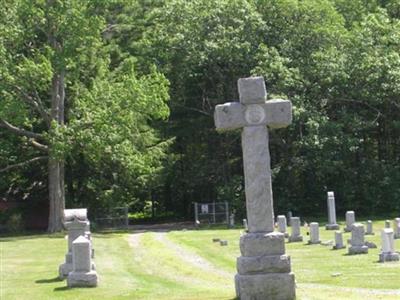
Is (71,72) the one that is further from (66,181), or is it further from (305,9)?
(305,9)

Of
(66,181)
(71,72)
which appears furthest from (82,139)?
(66,181)

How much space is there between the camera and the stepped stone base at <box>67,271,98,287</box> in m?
15.4

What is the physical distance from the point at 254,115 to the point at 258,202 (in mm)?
1367

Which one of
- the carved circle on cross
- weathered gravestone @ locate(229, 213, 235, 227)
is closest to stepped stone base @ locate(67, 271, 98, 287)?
the carved circle on cross

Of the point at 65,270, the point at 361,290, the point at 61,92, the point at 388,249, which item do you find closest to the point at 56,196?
the point at 61,92

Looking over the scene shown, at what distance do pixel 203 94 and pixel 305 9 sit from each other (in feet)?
27.2

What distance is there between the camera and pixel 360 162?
45.2 meters

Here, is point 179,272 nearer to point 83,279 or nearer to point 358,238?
point 83,279

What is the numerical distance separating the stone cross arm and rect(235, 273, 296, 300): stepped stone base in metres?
2.36

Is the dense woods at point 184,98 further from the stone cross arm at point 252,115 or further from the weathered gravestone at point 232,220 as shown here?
the stone cross arm at point 252,115

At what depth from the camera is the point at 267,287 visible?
37.1ft

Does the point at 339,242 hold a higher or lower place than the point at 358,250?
higher

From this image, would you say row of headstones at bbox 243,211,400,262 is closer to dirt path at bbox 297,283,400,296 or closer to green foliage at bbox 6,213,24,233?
dirt path at bbox 297,283,400,296

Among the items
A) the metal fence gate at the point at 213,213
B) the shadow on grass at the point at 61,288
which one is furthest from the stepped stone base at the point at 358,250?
the metal fence gate at the point at 213,213
